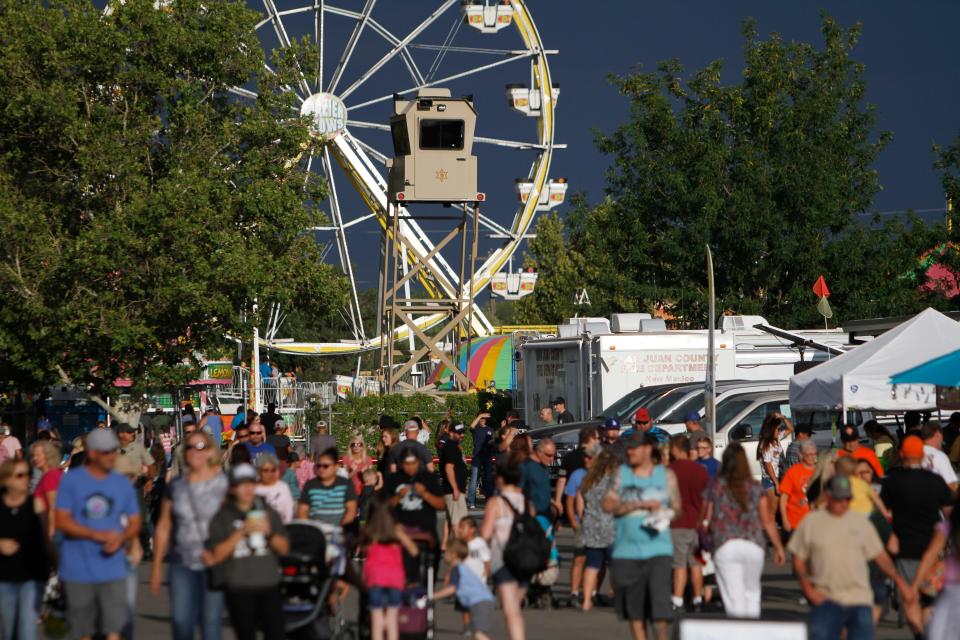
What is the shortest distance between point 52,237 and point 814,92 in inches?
754

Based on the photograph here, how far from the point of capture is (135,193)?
95.4 feet

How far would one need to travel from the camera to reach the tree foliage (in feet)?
123

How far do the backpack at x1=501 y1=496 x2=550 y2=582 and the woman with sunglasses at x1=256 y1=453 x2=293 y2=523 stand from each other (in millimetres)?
1693

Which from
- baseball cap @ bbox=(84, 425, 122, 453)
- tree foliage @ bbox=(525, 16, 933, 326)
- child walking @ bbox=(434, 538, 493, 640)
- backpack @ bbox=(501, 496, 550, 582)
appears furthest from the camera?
tree foliage @ bbox=(525, 16, 933, 326)

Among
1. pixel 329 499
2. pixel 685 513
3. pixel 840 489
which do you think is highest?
pixel 840 489

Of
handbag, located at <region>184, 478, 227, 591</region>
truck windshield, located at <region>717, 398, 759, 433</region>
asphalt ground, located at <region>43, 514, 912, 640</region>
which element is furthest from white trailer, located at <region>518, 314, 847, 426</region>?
handbag, located at <region>184, 478, 227, 591</region>

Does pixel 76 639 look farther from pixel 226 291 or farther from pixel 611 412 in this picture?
pixel 226 291

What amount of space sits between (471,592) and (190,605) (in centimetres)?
214

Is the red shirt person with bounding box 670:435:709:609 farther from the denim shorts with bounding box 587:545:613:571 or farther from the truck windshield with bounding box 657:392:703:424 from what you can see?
the truck windshield with bounding box 657:392:703:424

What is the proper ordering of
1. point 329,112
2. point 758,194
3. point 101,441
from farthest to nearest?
point 329,112 < point 758,194 < point 101,441

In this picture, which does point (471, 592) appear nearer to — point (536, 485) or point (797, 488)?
point (536, 485)

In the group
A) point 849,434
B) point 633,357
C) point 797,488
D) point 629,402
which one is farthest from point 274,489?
point 633,357

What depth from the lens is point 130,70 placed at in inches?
1186

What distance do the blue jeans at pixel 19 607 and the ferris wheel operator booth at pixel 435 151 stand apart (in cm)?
2837
